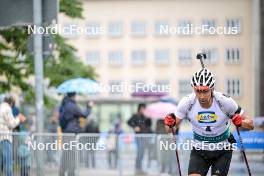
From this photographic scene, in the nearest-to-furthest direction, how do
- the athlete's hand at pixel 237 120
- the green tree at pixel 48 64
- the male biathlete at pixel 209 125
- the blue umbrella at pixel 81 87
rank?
the athlete's hand at pixel 237 120 < the male biathlete at pixel 209 125 < the blue umbrella at pixel 81 87 < the green tree at pixel 48 64

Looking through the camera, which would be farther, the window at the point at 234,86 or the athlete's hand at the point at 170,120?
the window at the point at 234,86

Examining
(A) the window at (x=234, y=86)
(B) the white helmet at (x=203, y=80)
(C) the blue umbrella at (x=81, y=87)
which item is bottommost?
(A) the window at (x=234, y=86)

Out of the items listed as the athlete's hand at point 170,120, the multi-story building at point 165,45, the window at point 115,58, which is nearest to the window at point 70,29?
the athlete's hand at point 170,120

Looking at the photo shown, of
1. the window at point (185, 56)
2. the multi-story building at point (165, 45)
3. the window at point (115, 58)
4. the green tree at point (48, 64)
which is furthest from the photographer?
the window at point (115, 58)

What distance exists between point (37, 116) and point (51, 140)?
19.7 inches

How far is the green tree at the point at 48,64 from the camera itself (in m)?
23.3

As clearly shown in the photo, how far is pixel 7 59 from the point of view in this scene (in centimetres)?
2370

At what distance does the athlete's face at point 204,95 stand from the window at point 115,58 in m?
63.0

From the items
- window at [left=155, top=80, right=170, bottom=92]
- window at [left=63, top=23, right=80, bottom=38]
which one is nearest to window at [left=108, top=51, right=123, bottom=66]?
window at [left=155, top=80, right=170, bottom=92]

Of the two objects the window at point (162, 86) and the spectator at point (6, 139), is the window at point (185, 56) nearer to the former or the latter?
the window at point (162, 86)

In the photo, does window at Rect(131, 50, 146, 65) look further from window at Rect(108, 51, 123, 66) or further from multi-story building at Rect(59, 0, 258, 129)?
window at Rect(108, 51, 123, 66)

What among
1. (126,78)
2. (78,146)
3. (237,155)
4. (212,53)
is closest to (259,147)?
(237,155)

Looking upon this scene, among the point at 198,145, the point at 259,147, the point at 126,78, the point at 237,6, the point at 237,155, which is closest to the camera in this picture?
the point at 198,145

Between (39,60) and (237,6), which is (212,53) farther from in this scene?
(39,60)
